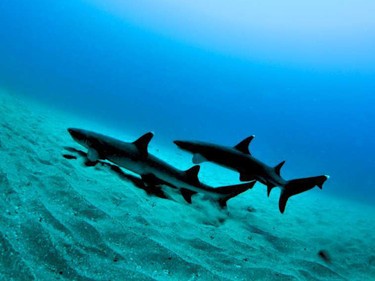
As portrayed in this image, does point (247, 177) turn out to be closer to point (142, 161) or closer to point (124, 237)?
point (142, 161)

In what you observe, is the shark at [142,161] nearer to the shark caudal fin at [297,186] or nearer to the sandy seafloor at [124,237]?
the sandy seafloor at [124,237]

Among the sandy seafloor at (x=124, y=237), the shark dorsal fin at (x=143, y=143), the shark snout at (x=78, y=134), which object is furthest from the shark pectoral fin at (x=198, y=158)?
the shark snout at (x=78, y=134)

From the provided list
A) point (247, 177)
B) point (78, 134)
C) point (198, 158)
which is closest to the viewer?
point (78, 134)

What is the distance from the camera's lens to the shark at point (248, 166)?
562cm

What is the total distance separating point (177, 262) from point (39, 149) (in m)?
4.77

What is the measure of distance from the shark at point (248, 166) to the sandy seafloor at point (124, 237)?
101 centimetres

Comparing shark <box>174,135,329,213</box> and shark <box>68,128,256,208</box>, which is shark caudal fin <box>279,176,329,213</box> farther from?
shark <box>68,128,256,208</box>

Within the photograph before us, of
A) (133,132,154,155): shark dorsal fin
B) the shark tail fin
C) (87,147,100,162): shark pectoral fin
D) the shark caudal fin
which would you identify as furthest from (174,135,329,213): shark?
(87,147,100,162): shark pectoral fin

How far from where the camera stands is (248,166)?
6102 millimetres

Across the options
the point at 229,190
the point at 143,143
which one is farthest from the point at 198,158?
the point at 143,143

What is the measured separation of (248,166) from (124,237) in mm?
3429

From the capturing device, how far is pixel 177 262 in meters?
3.32

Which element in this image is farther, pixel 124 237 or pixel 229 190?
pixel 229 190

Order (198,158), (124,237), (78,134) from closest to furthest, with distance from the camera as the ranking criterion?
(124,237), (78,134), (198,158)
